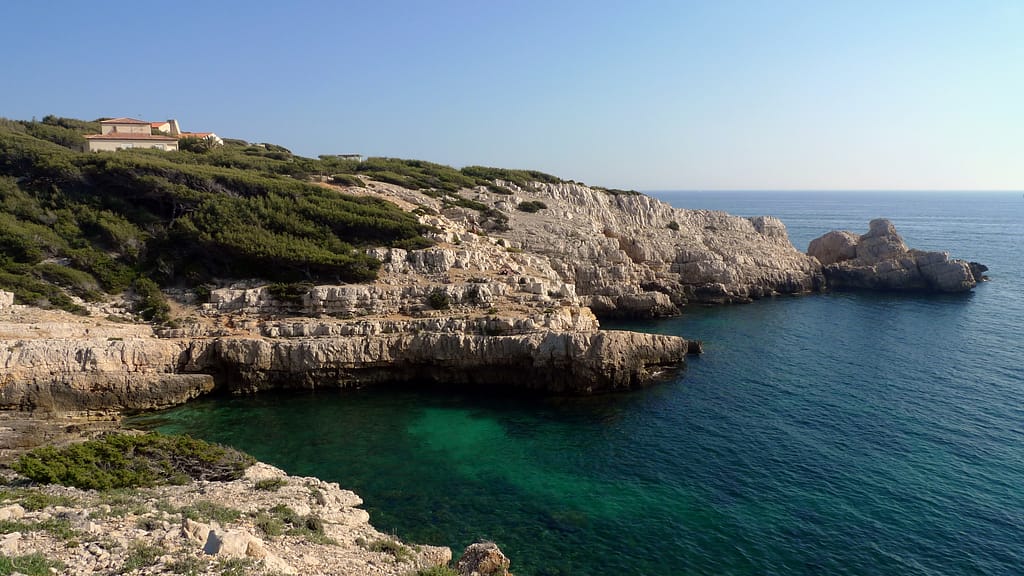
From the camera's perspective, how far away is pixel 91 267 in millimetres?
35969

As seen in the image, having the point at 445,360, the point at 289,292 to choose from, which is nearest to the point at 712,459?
the point at 445,360

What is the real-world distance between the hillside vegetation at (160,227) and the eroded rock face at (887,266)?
5258cm

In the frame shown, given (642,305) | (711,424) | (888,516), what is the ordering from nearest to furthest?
(888,516) → (711,424) → (642,305)

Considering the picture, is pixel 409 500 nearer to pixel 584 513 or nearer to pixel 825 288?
pixel 584 513

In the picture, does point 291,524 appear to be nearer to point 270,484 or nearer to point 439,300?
point 270,484

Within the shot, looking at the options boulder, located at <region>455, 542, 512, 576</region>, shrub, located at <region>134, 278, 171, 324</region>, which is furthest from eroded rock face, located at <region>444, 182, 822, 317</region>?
boulder, located at <region>455, 542, 512, 576</region>

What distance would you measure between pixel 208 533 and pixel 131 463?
28.0ft

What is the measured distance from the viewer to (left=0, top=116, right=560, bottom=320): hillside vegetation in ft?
115

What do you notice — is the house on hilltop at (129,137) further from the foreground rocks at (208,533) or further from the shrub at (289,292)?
the foreground rocks at (208,533)

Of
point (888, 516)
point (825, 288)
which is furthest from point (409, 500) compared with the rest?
point (825, 288)

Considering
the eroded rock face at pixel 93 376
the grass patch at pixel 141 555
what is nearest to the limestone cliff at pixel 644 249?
the eroded rock face at pixel 93 376

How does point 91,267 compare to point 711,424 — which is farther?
point 91,267

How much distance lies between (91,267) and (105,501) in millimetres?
28599

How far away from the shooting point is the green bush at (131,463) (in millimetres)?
16422
